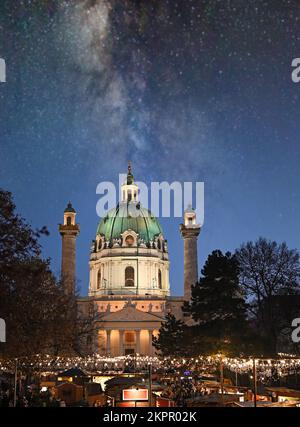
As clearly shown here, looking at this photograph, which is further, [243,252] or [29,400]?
[243,252]

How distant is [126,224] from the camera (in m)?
129

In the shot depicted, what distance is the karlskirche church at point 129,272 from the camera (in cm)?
10281

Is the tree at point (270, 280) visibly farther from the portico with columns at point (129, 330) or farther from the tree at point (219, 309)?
the portico with columns at point (129, 330)

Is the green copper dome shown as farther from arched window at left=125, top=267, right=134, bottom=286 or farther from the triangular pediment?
the triangular pediment

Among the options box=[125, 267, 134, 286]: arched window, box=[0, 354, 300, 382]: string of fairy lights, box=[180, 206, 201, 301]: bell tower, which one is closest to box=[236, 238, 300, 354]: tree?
box=[0, 354, 300, 382]: string of fairy lights

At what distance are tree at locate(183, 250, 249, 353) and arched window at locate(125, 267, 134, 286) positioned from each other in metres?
70.1

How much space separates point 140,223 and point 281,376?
81670 millimetres

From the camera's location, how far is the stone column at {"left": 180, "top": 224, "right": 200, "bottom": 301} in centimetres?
10025

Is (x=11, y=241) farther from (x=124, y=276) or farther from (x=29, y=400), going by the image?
(x=124, y=276)

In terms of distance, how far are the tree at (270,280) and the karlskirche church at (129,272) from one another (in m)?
39.0

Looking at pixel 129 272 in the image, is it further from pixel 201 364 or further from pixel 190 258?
pixel 201 364

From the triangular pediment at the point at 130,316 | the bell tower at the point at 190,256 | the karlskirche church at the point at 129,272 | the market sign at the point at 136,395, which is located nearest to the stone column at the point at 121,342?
the karlskirche church at the point at 129,272
